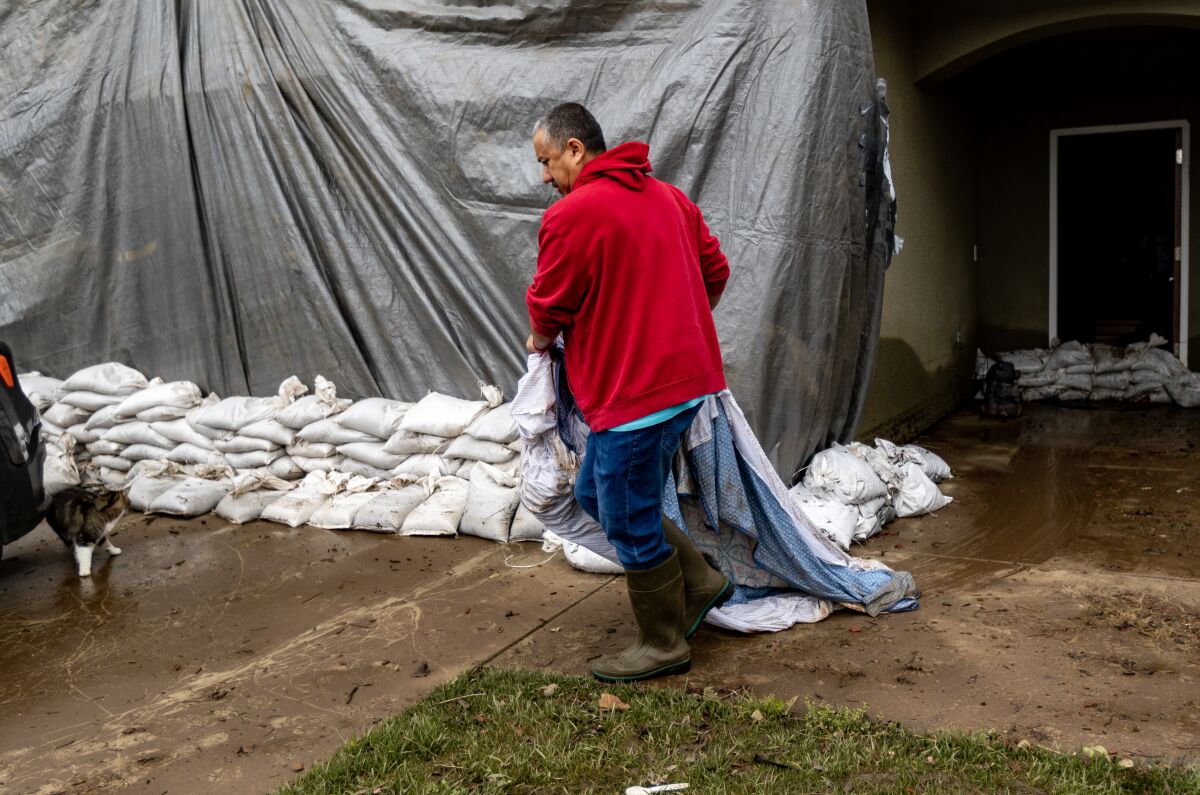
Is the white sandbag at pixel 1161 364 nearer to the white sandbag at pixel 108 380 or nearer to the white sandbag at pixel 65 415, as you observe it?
the white sandbag at pixel 108 380

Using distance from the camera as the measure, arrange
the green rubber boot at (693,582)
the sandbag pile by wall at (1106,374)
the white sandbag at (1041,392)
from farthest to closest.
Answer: the white sandbag at (1041,392) → the sandbag pile by wall at (1106,374) → the green rubber boot at (693,582)

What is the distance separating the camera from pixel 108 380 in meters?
6.44

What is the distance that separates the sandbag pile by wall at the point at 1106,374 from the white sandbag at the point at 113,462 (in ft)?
22.5

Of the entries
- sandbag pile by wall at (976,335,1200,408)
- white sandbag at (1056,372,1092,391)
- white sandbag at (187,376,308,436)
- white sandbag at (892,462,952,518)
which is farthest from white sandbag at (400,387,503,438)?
white sandbag at (1056,372,1092,391)

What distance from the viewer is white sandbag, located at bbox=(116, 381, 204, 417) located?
6.19m

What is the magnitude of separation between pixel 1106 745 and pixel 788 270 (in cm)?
254

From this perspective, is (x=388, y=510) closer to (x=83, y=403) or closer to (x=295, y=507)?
(x=295, y=507)

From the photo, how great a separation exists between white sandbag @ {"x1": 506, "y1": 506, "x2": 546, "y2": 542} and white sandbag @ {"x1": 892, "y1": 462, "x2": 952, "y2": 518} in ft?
5.84

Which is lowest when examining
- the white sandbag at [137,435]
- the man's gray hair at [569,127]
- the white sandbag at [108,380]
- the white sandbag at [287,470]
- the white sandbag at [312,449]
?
the white sandbag at [287,470]

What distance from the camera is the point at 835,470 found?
4957mm

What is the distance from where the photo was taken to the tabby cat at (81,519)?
188 inches

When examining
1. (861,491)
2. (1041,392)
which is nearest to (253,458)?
(861,491)

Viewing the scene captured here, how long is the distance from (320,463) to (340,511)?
55 cm

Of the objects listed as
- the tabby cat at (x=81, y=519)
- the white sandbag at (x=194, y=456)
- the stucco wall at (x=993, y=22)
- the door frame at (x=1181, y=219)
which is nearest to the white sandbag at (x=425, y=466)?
the white sandbag at (x=194, y=456)
